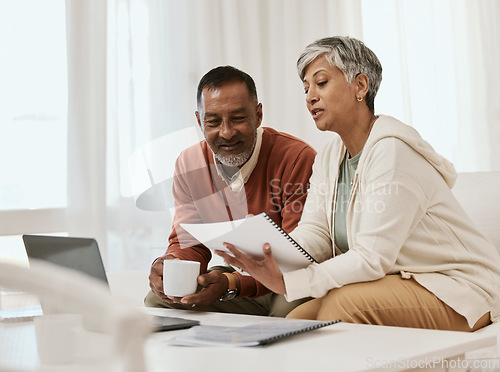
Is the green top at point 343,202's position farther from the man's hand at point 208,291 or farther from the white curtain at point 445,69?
the white curtain at point 445,69

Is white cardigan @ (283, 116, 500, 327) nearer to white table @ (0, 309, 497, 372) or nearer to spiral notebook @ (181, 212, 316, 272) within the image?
spiral notebook @ (181, 212, 316, 272)

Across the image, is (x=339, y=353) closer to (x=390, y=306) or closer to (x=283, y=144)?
(x=390, y=306)

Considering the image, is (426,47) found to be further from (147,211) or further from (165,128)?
(147,211)

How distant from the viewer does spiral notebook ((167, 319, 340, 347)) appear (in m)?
0.98

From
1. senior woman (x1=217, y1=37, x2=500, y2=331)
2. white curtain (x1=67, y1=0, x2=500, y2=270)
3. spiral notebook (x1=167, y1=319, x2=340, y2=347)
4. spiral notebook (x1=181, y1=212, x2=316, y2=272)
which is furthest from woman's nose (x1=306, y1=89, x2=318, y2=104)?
white curtain (x1=67, y1=0, x2=500, y2=270)

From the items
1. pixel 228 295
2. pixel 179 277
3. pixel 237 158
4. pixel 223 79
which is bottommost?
pixel 228 295

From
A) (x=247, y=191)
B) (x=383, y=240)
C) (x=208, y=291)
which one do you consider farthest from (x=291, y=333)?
(x=247, y=191)

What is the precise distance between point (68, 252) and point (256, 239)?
1.26ft

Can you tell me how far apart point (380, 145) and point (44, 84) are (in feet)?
5.50

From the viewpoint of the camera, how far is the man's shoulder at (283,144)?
195cm

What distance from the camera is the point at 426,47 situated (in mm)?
3461

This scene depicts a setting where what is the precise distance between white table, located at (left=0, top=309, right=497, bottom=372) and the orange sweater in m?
0.78

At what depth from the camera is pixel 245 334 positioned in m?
1.04

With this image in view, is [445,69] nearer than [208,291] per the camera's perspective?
No
